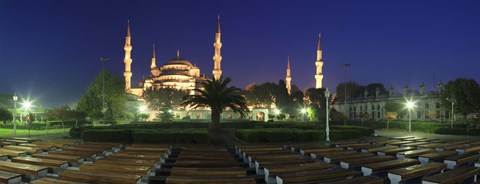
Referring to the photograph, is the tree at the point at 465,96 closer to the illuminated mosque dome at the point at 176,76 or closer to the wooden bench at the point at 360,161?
the wooden bench at the point at 360,161

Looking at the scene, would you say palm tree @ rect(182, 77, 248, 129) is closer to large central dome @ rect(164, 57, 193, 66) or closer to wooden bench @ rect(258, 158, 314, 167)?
wooden bench @ rect(258, 158, 314, 167)

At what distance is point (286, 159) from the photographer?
1180 cm

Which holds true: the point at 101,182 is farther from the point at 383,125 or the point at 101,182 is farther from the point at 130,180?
the point at 383,125

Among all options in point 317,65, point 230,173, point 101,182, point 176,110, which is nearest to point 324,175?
point 230,173

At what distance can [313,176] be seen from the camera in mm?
8969

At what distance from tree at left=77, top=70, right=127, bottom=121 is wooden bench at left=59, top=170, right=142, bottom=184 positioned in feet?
123

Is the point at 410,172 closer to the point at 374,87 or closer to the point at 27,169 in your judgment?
the point at 27,169

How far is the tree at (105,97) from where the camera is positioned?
4403 centimetres

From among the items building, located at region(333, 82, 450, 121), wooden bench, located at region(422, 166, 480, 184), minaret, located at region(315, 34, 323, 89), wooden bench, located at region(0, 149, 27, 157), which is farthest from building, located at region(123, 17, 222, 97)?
wooden bench, located at region(422, 166, 480, 184)

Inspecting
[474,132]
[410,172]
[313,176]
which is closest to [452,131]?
[474,132]

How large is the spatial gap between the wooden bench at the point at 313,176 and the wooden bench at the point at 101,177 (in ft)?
12.9

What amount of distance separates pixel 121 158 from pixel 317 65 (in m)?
87.5

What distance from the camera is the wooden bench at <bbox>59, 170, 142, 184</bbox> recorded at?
833cm

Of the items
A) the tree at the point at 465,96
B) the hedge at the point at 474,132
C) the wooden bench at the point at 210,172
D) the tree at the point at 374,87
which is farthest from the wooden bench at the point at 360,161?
the tree at the point at 374,87
